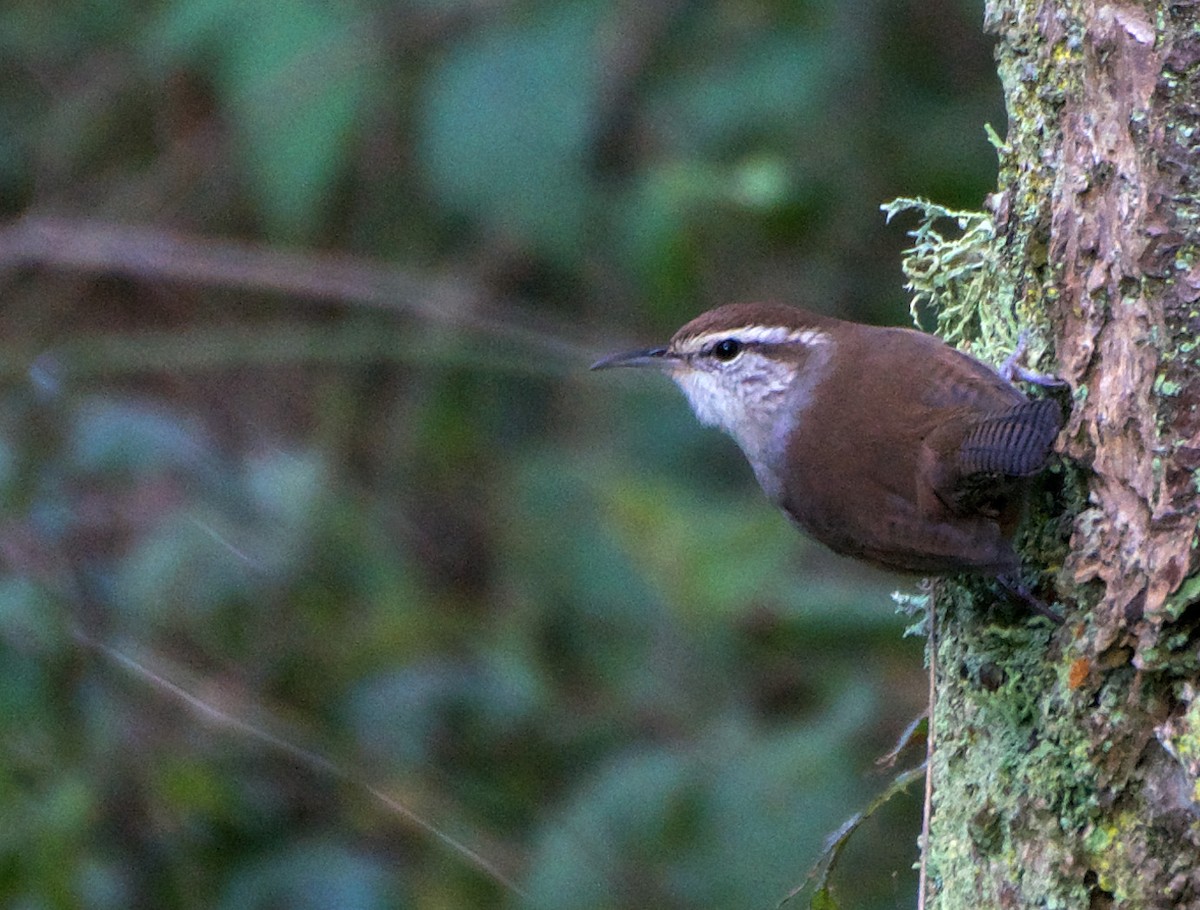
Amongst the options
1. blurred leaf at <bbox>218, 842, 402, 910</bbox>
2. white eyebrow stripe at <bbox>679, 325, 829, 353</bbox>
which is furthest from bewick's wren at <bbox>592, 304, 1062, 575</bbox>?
blurred leaf at <bbox>218, 842, 402, 910</bbox>

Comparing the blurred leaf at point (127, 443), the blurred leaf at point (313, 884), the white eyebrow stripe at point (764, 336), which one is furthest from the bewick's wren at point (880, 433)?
the blurred leaf at point (127, 443)

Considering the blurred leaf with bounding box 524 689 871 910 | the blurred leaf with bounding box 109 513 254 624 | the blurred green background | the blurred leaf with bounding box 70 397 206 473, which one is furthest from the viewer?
the blurred leaf with bounding box 70 397 206 473

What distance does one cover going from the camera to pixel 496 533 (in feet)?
22.3

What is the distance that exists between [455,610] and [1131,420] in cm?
389

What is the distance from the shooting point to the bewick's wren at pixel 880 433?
2.67 metres

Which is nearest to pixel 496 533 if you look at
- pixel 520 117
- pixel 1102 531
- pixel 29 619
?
pixel 520 117

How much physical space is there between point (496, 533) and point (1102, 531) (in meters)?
4.47

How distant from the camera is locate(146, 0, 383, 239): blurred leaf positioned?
201 inches

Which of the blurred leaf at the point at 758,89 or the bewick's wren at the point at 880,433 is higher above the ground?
the blurred leaf at the point at 758,89

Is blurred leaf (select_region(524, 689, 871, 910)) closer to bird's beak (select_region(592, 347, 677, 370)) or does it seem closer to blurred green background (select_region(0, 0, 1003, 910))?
blurred green background (select_region(0, 0, 1003, 910))

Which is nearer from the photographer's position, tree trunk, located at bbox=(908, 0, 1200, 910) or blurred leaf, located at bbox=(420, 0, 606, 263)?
tree trunk, located at bbox=(908, 0, 1200, 910)

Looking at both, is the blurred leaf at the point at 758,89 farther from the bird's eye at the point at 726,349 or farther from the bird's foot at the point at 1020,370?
the bird's foot at the point at 1020,370

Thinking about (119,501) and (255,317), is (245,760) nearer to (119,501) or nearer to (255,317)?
(119,501)

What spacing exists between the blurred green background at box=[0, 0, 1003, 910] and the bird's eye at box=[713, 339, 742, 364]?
64 centimetres
